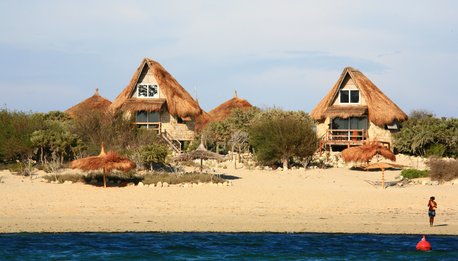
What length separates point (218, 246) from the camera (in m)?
21.0

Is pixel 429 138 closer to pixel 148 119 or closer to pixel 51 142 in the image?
pixel 148 119

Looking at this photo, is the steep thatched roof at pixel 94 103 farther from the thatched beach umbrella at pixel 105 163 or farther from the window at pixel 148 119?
the thatched beach umbrella at pixel 105 163

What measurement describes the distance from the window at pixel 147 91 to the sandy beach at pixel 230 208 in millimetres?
15949

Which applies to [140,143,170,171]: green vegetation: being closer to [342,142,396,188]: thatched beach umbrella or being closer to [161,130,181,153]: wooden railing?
[342,142,396,188]: thatched beach umbrella

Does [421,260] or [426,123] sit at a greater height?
[426,123]

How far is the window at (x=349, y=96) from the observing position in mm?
45406

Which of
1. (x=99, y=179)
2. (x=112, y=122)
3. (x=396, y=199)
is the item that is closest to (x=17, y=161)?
(x=99, y=179)

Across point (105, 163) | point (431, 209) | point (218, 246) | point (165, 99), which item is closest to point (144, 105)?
point (165, 99)

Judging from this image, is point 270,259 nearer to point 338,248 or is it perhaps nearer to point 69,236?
point 338,248

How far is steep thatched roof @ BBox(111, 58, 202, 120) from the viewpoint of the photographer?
44.8 metres

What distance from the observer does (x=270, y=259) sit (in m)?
19.6

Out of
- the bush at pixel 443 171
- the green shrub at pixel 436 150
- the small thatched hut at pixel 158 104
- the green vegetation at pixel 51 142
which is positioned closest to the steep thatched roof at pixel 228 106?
the small thatched hut at pixel 158 104

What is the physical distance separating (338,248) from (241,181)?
10.1 metres

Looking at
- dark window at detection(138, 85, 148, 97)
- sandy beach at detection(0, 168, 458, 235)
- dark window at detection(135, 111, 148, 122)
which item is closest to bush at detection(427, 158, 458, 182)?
sandy beach at detection(0, 168, 458, 235)
